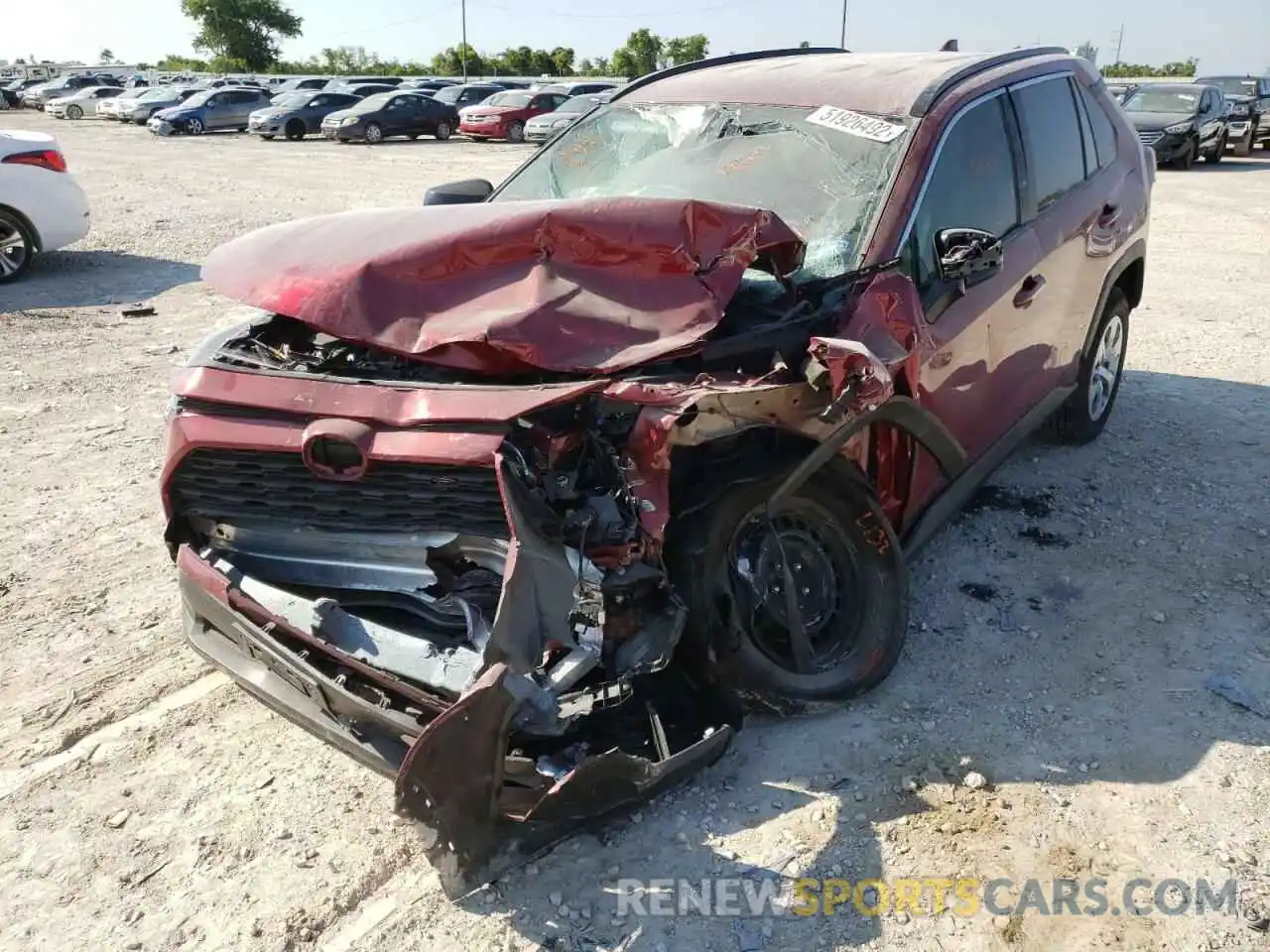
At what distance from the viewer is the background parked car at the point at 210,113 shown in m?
31.7

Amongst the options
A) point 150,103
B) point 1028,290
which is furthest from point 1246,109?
point 150,103

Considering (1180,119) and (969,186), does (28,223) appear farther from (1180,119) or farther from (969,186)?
(1180,119)

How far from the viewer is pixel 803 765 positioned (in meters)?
3.06

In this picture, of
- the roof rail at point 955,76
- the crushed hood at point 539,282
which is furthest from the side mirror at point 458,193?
the roof rail at point 955,76

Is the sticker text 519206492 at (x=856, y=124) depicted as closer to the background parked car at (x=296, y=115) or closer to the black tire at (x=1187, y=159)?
the black tire at (x=1187, y=159)

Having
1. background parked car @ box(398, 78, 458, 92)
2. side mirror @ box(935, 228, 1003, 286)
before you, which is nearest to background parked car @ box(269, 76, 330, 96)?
background parked car @ box(398, 78, 458, 92)

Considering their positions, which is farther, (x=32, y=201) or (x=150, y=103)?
(x=150, y=103)

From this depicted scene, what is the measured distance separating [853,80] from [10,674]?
12.6 ft

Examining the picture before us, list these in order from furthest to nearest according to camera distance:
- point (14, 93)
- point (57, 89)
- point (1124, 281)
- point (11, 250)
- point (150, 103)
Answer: point (14, 93) → point (57, 89) → point (150, 103) → point (11, 250) → point (1124, 281)

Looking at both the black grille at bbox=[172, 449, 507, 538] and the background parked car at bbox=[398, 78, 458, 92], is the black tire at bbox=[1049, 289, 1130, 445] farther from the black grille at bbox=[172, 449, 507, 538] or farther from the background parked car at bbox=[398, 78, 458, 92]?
the background parked car at bbox=[398, 78, 458, 92]

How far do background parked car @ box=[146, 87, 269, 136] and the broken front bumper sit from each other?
107 ft

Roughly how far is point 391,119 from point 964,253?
90.5ft

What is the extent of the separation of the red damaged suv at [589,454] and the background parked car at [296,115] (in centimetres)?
2904

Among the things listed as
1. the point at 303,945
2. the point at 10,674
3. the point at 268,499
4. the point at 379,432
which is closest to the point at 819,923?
the point at 303,945
